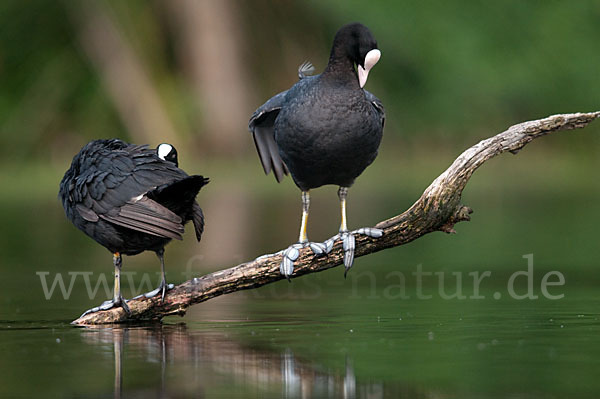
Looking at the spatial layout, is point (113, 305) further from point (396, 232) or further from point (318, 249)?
point (396, 232)

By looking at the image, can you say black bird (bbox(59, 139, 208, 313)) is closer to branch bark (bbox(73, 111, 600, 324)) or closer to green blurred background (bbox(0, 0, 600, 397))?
branch bark (bbox(73, 111, 600, 324))

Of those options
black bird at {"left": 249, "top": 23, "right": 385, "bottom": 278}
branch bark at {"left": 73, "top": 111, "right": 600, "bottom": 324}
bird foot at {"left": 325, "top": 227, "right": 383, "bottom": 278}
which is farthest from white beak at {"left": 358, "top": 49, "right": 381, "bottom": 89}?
bird foot at {"left": 325, "top": 227, "right": 383, "bottom": 278}

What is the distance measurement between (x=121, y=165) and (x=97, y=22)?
18891mm

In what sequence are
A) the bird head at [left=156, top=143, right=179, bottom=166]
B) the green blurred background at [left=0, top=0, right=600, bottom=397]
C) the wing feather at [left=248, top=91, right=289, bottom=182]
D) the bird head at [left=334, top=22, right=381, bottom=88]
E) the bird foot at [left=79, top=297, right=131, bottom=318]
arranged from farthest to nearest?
the wing feather at [left=248, top=91, right=289, bottom=182]
the green blurred background at [left=0, top=0, right=600, bottom=397]
the bird head at [left=156, top=143, right=179, bottom=166]
the bird foot at [left=79, top=297, right=131, bottom=318]
the bird head at [left=334, top=22, right=381, bottom=88]

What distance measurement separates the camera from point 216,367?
5.31 metres

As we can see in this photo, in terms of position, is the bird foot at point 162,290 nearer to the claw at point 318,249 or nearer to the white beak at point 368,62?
the claw at point 318,249

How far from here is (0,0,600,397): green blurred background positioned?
780 cm

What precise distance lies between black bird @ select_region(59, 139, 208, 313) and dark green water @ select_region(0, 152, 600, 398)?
0.57 meters

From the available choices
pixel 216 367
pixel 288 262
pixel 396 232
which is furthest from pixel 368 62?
pixel 216 367

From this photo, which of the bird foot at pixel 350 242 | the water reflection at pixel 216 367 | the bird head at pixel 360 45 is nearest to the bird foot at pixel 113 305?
the water reflection at pixel 216 367

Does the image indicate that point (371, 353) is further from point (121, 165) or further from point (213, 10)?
point (213, 10)

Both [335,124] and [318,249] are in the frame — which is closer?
[335,124]

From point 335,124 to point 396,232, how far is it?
31.6 inches

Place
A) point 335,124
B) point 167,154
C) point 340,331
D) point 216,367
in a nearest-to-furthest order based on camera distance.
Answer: point 216,367 → point 340,331 → point 335,124 → point 167,154
